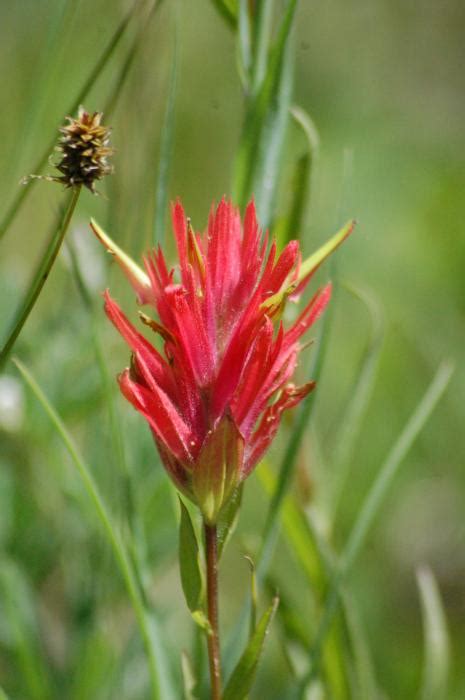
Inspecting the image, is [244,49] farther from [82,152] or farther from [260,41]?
[82,152]

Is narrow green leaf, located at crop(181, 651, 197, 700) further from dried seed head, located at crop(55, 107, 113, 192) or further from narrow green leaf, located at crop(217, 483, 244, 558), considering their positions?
dried seed head, located at crop(55, 107, 113, 192)

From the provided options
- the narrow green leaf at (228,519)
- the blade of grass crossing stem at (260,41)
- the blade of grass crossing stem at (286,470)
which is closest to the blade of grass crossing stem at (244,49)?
the blade of grass crossing stem at (260,41)

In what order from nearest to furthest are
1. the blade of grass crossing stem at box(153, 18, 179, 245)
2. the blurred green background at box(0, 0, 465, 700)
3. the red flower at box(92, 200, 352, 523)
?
the red flower at box(92, 200, 352, 523), the blade of grass crossing stem at box(153, 18, 179, 245), the blurred green background at box(0, 0, 465, 700)

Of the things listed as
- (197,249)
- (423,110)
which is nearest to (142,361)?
(197,249)

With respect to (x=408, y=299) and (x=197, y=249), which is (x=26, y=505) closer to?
(x=197, y=249)

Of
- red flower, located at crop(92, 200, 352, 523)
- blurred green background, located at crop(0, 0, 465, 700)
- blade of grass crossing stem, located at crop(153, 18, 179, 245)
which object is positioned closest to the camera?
red flower, located at crop(92, 200, 352, 523)

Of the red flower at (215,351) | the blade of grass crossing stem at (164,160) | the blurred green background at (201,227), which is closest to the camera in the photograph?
the red flower at (215,351)

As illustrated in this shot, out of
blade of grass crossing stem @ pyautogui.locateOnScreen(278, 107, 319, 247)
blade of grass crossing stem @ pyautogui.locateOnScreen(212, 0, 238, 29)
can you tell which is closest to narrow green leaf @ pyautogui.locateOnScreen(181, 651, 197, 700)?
blade of grass crossing stem @ pyautogui.locateOnScreen(278, 107, 319, 247)

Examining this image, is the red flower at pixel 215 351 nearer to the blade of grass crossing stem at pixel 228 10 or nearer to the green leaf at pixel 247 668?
the green leaf at pixel 247 668
